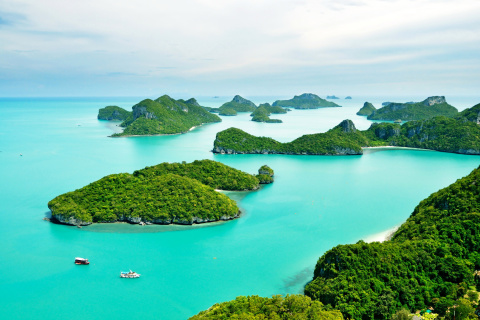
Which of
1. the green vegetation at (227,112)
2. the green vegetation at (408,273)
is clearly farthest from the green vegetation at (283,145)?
the green vegetation at (227,112)

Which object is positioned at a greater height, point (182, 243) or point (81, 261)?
point (182, 243)

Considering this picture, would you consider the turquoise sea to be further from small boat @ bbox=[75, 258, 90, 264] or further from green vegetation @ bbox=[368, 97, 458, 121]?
green vegetation @ bbox=[368, 97, 458, 121]

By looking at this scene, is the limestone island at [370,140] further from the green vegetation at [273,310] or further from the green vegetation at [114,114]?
the green vegetation at [114,114]

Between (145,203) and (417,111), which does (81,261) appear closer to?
(145,203)

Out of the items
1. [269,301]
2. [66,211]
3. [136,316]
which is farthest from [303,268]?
[66,211]

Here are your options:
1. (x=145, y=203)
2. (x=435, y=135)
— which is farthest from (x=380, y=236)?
(x=435, y=135)

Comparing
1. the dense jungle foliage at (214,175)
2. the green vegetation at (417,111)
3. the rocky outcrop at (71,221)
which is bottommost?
the rocky outcrop at (71,221)
